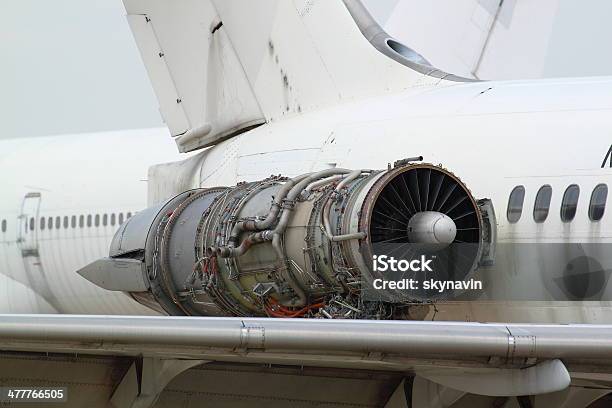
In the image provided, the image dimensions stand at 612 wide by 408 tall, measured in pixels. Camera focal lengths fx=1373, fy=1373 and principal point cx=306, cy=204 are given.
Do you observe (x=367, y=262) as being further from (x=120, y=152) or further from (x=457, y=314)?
(x=120, y=152)

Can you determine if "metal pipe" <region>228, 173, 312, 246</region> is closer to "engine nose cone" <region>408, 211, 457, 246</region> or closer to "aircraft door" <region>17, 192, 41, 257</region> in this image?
"engine nose cone" <region>408, 211, 457, 246</region>

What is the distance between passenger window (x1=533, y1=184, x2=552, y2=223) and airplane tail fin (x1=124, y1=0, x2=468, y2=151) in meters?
2.82

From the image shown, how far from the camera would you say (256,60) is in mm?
14609

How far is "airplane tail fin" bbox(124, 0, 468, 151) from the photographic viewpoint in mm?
13766

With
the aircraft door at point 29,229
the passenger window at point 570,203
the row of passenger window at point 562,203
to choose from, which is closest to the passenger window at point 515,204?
the row of passenger window at point 562,203

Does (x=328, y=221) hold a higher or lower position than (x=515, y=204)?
higher

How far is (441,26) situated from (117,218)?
7.61 metres

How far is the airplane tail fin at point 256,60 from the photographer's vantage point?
542 inches

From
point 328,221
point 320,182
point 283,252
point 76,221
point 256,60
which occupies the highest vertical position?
point 256,60

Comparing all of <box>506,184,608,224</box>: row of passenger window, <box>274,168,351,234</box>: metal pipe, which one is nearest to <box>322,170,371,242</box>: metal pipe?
<box>274,168,351,234</box>: metal pipe

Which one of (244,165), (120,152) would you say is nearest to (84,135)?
(120,152)

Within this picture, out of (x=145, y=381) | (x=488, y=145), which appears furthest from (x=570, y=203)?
(x=145, y=381)

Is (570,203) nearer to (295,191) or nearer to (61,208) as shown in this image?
(295,191)

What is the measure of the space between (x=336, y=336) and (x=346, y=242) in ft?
5.99
